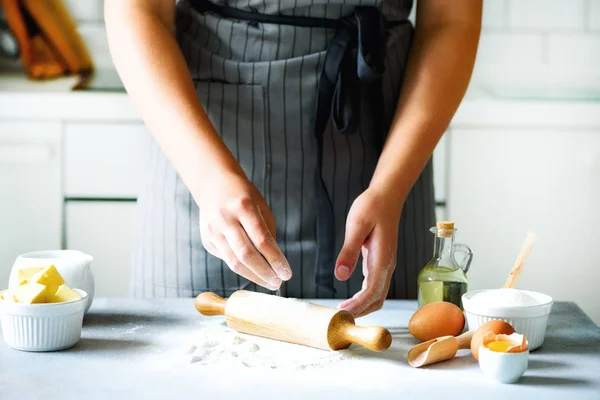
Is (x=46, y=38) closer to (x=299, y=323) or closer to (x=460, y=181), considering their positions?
(x=460, y=181)

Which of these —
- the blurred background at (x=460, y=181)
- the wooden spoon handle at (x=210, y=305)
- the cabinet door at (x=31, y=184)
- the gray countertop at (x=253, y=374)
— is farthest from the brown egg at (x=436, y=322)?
the cabinet door at (x=31, y=184)

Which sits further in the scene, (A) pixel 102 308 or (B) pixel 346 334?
(A) pixel 102 308

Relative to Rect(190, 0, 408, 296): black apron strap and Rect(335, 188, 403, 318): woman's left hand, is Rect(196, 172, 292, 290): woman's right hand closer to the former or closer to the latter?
Rect(335, 188, 403, 318): woman's left hand

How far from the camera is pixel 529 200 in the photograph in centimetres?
210

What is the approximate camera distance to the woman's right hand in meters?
0.89

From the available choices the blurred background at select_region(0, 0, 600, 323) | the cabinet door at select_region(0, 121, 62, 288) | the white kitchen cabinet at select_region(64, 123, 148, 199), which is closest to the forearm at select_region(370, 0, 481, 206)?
the blurred background at select_region(0, 0, 600, 323)

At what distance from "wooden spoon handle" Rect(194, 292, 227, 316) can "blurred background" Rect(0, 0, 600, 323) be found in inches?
44.3

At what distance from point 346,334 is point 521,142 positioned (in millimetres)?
1369

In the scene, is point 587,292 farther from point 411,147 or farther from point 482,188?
point 411,147

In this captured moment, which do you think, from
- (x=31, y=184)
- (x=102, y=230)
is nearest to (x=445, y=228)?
(x=102, y=230)

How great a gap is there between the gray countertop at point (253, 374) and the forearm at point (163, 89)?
0.70 feet

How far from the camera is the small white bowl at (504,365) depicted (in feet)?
2.52

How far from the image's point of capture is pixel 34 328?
862mm

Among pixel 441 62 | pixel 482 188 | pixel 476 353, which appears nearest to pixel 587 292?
pixel 482 188
